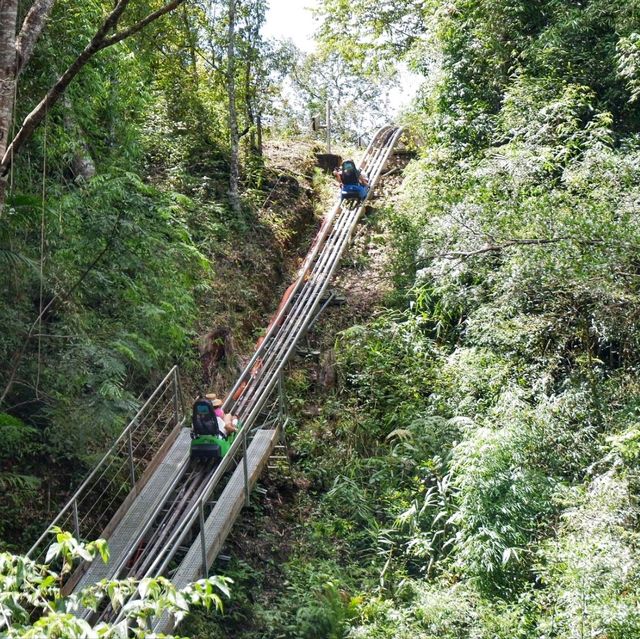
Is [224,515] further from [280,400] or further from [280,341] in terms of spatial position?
[280,341]

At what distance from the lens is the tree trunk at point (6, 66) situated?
621 cm

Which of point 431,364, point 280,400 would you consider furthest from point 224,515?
point 431,364

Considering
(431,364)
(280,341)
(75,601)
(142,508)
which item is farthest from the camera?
(280,341)

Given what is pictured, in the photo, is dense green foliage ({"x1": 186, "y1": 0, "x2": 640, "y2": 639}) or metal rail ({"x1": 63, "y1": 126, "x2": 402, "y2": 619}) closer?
dense green foliage ({"x1": 186, "y1": 0, "x2": 640, "y2": 639})

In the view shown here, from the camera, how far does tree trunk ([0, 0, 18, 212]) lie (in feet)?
20.4

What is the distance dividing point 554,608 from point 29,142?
745 cm

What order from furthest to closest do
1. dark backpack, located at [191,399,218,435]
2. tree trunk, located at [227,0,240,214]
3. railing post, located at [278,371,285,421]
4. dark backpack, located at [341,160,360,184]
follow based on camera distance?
dark backpack, located at [341,160,360,184] < tree trunk, located at [227,0,240,214] < railing post, located at [278,371,285,421] < dark backpack, located at [191,399,218,435]

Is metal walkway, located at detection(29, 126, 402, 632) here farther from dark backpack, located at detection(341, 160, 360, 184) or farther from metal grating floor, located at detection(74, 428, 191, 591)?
dark backpack, located at detection(341, 160, 360, 184)

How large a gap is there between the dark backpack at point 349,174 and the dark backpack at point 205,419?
26.9 feet

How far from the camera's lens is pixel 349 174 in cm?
1694

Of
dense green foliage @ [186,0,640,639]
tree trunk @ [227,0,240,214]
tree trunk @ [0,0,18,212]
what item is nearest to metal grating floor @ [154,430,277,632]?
dense green foliage @ [186,0,640,639]

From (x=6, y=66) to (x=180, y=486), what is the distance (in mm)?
5408

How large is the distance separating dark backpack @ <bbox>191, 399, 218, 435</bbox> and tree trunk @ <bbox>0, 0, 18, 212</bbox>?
167 inches

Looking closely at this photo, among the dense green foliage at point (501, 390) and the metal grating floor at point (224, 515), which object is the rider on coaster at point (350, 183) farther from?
the metal grating floor at point (224, 515)
